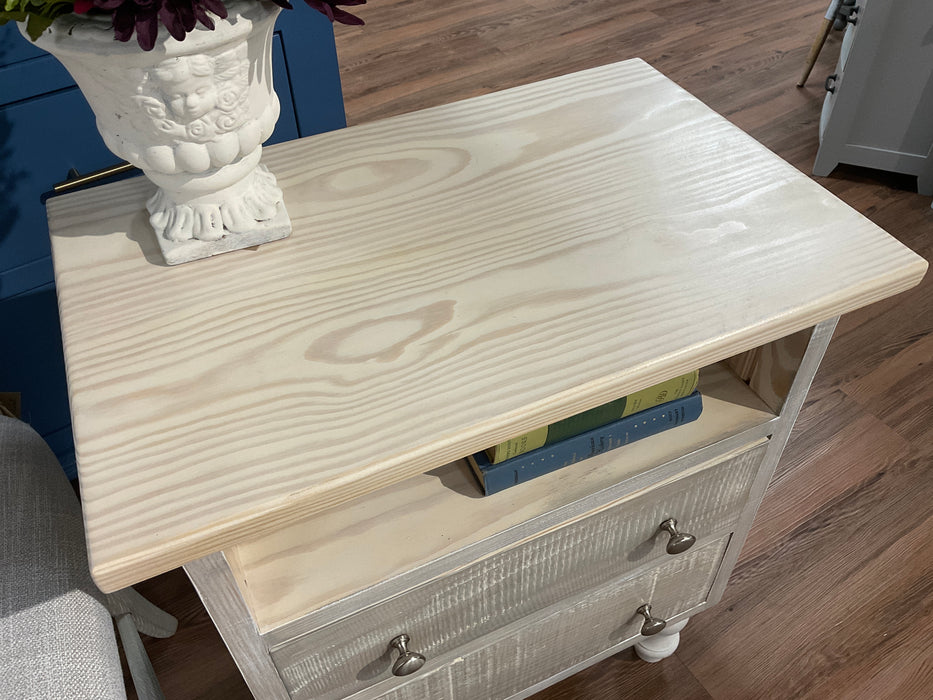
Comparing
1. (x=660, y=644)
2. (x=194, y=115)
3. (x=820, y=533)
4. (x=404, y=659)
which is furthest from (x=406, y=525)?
(x=820, y=533)

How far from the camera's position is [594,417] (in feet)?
2.32

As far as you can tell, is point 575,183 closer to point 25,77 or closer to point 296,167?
point 296,167

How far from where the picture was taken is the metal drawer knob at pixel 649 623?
36.0 inches

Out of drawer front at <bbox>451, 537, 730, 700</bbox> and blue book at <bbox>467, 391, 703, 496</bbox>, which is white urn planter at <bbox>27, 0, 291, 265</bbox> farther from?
drawer front at <bbox>451, 537, 730, 700</bbox>

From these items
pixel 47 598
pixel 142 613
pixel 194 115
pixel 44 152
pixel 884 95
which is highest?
pixel 194 115

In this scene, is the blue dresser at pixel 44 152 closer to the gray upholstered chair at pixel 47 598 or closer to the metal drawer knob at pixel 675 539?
the gray upholstered chair at pixel 47 598

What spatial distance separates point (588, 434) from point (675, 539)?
17 cm

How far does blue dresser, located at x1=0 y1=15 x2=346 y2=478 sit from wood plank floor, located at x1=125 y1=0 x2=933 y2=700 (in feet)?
1.17

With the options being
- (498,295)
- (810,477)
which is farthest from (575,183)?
(810,477)

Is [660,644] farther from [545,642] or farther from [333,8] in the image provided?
[333,8]

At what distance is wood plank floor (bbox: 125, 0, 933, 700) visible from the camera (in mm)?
1062

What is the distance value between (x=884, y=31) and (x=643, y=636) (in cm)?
141

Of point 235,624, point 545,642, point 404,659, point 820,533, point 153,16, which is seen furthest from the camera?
point 820,533

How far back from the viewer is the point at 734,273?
643mm
